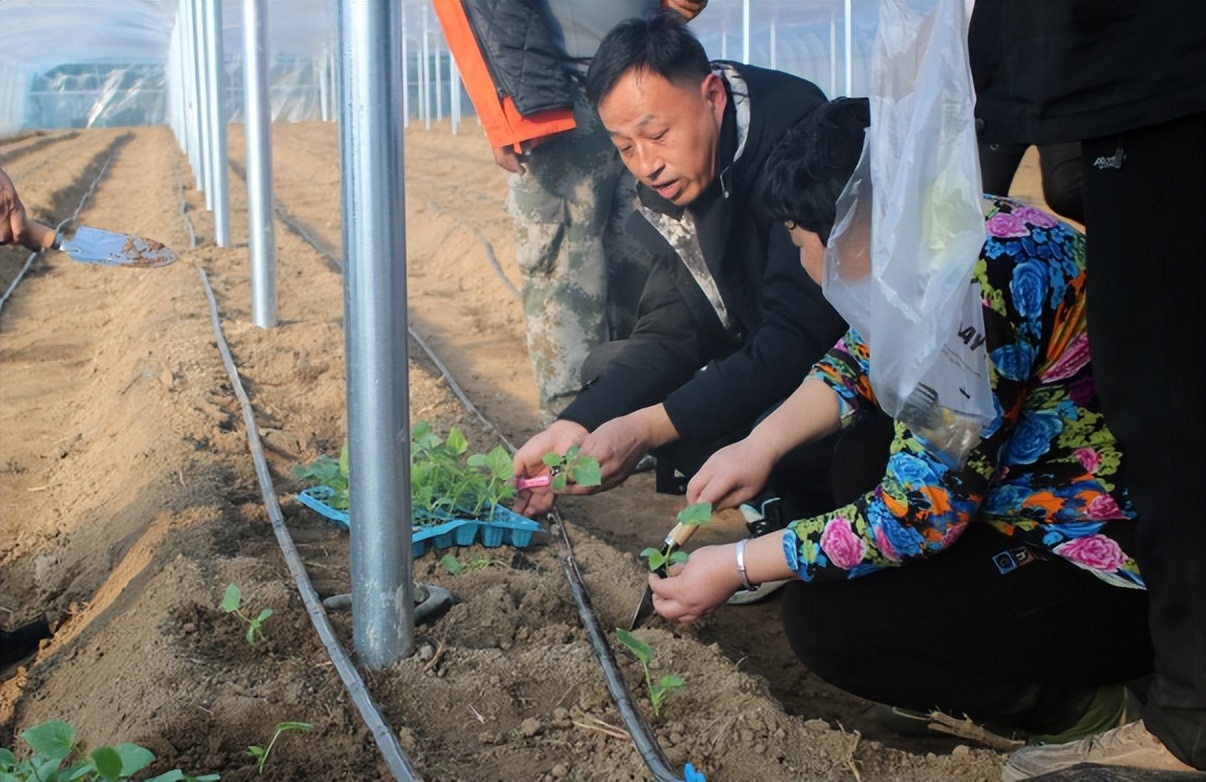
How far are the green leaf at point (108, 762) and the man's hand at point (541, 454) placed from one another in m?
1.11

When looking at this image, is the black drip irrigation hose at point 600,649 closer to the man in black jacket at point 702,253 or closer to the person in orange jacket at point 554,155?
the man in black jacket at point 702,253

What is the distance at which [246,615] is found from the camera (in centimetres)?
228

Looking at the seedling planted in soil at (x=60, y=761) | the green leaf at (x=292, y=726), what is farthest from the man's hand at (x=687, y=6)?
the seedling planted in soil at (x=60, y=761)

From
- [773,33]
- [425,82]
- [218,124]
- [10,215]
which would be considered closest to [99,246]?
[10,215]

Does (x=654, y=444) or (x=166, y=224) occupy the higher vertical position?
(x=654, y=444)

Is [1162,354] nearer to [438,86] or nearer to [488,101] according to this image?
[488,101]

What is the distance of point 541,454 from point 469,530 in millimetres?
328

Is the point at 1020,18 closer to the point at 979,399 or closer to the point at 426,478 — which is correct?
the point at 979,399

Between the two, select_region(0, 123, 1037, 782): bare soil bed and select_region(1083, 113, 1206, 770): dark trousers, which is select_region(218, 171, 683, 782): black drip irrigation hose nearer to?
select_region(0, 123, 1037, 782): bare soil bed

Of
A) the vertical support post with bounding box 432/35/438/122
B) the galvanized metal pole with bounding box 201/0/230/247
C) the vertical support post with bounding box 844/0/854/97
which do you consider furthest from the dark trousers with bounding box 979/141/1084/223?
the vertical support post with bounding box 432/35/438/122

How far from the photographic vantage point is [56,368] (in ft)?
19.0

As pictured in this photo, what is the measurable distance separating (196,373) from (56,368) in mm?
1596

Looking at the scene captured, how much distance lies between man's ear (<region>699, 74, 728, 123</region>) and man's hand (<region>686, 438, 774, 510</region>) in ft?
2.90

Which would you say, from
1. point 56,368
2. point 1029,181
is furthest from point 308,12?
point 56,368
